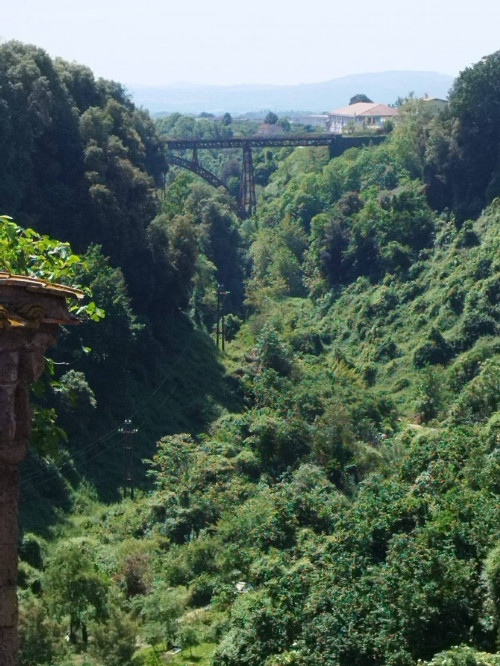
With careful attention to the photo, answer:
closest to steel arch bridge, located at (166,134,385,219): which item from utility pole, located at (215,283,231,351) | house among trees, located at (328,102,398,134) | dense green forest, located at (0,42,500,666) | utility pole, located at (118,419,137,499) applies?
dense green forest, located at (0,42,500,666)

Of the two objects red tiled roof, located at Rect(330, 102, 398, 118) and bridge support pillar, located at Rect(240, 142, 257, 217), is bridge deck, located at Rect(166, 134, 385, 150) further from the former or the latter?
red tiled roof, located at Rect(330, 102, 398, 118)

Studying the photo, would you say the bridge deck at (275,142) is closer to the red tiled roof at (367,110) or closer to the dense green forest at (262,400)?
the dense green forest at (262,400)

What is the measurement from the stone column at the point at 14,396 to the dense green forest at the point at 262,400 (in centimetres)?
109

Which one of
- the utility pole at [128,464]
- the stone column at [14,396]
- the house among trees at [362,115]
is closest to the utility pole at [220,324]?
the utility pole at [128,464]

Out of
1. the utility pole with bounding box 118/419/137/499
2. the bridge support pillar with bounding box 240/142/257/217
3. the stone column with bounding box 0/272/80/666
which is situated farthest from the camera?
the bridge support pillar with bounding box 240/142/257/217

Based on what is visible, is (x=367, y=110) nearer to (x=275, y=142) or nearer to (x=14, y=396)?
(x=275, y=142)

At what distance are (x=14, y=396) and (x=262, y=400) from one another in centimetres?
3167

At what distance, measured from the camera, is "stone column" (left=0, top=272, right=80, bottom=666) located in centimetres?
575

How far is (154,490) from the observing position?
32219mm

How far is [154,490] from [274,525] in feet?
25.9

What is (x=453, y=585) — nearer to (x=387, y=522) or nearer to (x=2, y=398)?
(x=387, y=522)

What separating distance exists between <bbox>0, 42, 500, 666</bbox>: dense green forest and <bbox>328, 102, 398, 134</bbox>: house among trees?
3833cm

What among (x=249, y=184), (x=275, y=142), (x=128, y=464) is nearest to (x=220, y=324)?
(x=128, y=464)

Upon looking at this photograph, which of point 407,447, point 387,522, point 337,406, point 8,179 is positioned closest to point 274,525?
point 387,522
